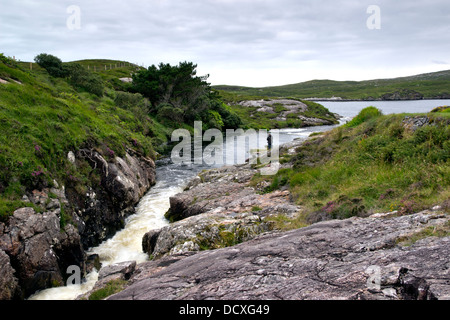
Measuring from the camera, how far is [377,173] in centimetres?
1267

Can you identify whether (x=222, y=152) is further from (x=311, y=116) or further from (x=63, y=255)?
(x=311, y=116)

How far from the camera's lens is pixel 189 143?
165 ft

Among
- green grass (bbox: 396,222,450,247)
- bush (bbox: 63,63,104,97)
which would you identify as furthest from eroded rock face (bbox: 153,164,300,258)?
bush (bbox: 63,63,104,97)

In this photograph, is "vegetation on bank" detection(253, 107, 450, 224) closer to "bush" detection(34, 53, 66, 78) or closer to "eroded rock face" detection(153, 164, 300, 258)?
"eroded rock face" detection(153, 164, 300, 258)

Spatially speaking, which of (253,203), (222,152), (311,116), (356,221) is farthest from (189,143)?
(311,116)

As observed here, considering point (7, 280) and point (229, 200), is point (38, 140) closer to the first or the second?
point (7, 280)
